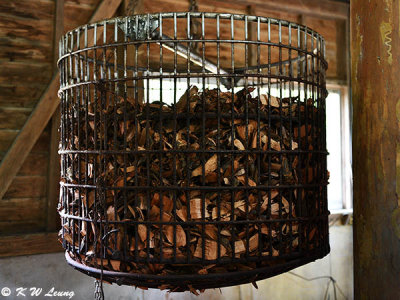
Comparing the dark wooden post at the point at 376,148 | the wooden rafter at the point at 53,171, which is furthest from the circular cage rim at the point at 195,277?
the wooden rafter at the point at 53,171

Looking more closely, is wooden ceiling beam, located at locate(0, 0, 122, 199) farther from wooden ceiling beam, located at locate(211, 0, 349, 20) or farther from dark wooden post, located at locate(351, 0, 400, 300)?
dark wooden post, located at locate(351, 0, 400, 300)

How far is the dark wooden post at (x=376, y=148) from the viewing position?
1281 mm

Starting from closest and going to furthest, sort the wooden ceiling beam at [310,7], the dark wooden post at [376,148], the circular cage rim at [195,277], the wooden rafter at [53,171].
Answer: the circular cage rim at [195,277]
the dark wooden post at [376,148]
the wooden rafter at [53,171]
the wooden ceiling beam at [310,7]

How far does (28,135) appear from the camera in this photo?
253 centimetres

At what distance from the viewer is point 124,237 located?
47.2 inches

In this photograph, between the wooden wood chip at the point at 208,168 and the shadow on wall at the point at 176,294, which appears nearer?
the wooden wood chip at the point at 208,168

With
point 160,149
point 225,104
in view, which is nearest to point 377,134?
point 225,104

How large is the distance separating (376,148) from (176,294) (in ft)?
6.89

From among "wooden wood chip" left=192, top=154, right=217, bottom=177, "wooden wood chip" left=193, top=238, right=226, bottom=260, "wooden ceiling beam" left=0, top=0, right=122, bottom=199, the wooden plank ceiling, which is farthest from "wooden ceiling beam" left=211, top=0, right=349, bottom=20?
"wooden wood chip" left=193, top=238, right=226, bottom=260

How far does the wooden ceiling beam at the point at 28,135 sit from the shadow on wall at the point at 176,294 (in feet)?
1.67

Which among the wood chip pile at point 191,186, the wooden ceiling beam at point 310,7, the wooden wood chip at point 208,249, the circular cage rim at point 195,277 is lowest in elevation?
the circular cage rim at point 195,277

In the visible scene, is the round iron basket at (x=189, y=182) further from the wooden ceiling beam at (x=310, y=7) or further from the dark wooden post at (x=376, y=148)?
the wooden ceiling beam at (x=310, y=7)

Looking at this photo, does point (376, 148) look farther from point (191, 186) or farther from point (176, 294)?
point (176, 294)

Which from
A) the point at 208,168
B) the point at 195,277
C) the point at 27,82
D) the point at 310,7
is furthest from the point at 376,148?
the point at 310,7
